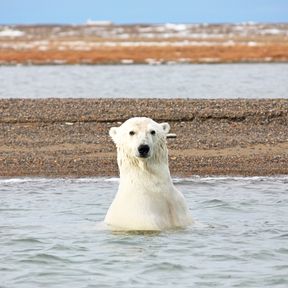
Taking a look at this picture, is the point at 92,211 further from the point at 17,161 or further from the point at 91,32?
the point at 91,32

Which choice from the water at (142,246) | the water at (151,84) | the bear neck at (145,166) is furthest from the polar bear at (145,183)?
the water at (151,84)

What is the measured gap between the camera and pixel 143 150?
11.0 metres

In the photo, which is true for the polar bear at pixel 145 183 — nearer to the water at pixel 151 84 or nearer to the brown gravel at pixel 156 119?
the brown gravel at pixel 156 119

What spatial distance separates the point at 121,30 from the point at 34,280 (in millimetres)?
142325

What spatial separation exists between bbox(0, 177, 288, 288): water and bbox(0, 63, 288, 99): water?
16.2 m

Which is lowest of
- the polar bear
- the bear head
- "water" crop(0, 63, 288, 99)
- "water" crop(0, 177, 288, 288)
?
"water" crop(0, 177, 288, 288)

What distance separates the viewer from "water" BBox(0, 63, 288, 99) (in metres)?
32.9

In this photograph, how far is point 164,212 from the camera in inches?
449

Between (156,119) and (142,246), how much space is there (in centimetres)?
966

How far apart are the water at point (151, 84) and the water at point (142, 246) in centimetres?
1617

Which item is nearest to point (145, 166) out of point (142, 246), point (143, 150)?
point (143, 150)

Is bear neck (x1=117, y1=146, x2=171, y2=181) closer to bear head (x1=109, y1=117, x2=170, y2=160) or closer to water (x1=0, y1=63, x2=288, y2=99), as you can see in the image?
bear head (x1=109, y1=117, x2=170, y2=160)

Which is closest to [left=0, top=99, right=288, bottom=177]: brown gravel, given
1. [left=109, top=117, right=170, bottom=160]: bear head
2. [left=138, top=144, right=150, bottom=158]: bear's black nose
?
[left=109, top=117, right=170, bottom=160]: bear head

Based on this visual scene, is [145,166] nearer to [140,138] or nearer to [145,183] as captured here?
[145,183]
